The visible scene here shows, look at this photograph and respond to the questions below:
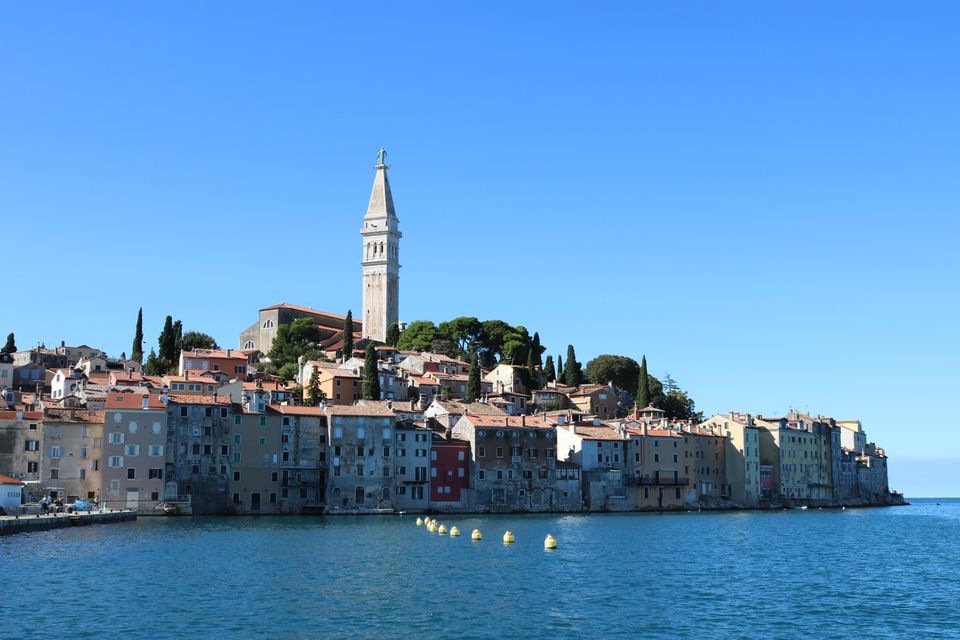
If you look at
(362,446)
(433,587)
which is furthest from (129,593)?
(362,446)

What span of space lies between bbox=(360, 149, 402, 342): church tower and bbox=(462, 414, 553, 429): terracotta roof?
56.1m

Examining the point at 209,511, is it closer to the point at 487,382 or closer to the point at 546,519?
the point at 546,519

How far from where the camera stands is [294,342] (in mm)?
118562

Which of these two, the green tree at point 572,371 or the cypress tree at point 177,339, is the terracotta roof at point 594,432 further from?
the cypress tree at point 177,339

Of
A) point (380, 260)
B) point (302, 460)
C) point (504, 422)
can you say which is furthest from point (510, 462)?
point (380, 260)

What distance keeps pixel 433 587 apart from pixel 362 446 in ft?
132

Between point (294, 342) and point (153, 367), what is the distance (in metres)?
20.4

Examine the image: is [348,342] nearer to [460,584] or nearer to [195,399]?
[195,399]

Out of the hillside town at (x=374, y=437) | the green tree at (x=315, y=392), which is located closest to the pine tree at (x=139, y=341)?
the hillside town at (x=374, y=437)

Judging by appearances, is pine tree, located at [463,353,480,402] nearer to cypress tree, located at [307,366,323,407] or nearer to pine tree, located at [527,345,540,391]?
pine tree, located at [527,345,540,391]

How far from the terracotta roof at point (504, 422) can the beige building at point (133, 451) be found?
2307 cm

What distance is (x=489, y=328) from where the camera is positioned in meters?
122

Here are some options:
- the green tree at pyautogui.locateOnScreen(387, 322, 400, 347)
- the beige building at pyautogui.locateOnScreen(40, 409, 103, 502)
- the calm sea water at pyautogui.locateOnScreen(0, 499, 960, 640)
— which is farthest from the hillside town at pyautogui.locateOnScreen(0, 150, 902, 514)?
the calm sea water at pyautogui.locateOnScreen(0, 499, 960, 640)

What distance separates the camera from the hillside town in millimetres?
68250
